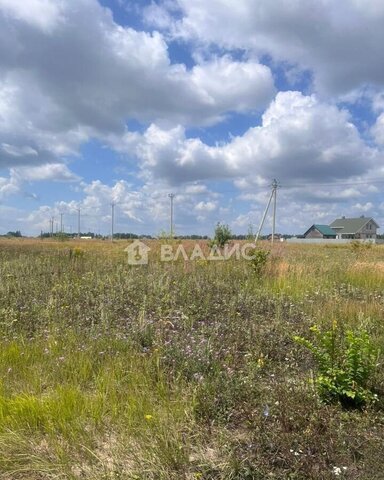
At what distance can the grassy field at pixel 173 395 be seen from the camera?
2379mm

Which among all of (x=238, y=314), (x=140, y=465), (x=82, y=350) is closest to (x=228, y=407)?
(x=140, y=465)

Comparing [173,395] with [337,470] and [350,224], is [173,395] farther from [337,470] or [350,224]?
[350,224]

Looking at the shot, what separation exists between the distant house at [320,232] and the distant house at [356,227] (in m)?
1.22

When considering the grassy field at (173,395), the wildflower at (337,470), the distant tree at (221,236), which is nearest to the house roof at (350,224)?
the distant tree at (221,236)

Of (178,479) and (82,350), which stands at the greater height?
(82,350)

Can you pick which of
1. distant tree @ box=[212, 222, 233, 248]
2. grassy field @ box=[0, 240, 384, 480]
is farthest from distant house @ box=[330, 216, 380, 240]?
grassy field @ box=[0, 240, 384, 480]

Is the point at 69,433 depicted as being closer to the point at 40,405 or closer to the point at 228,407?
the point at 40,405

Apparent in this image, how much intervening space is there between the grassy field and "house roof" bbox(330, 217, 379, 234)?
295ft

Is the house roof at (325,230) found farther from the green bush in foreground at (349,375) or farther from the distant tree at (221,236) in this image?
the green bush in foreground at (349,375)

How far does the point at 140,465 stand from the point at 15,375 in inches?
71.5

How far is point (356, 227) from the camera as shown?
89250mm

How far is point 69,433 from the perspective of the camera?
8.61 ft

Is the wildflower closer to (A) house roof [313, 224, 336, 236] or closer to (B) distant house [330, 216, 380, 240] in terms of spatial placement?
(B) distant house [330, 216, 380, 240]

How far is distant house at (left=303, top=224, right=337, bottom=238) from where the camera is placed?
92.7 m
